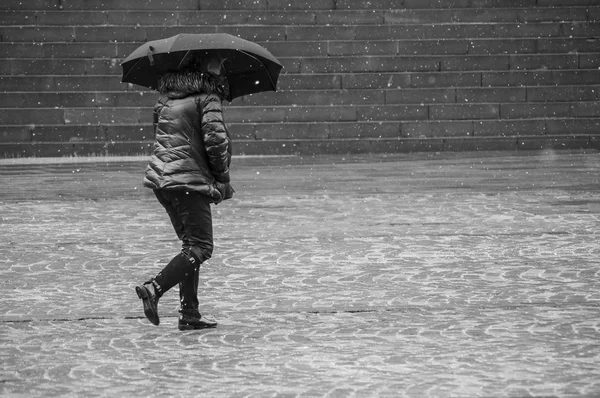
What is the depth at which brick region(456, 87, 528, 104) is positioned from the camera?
20.4 meters

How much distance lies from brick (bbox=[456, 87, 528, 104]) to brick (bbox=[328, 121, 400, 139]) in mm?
1114

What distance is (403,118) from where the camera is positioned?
20.3 metres

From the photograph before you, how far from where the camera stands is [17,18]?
20.1 meters

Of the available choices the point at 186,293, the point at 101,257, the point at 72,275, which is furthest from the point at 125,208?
→ the point at 186,293

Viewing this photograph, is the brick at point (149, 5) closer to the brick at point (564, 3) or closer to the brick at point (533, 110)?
the brick at point (533, 110)

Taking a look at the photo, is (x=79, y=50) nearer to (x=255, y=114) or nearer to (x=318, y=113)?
(x=255, y=114)

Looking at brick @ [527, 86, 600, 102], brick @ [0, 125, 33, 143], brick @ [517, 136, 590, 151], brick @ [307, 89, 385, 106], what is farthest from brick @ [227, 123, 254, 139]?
brick @ [527, 86, 600, 102]

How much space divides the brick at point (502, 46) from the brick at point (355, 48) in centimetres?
136

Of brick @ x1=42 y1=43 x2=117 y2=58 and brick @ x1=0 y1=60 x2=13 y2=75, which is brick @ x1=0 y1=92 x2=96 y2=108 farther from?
brick @ x1=42 y1=43 x2=117 y2=58

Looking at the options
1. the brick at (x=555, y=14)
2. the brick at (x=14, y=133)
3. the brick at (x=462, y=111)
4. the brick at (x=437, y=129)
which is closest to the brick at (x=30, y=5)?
the brick at (x=14, y=133)

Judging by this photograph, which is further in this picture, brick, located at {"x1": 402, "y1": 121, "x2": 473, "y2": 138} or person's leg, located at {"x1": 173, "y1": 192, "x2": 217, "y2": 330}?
brick, located at {"x1": 402, "y1": 121, "x2": 473, "y2": 138}

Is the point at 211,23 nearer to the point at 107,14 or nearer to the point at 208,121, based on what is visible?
the point at 107,14

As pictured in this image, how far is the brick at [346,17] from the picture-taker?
67.2 ft

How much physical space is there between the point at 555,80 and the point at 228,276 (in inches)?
502
